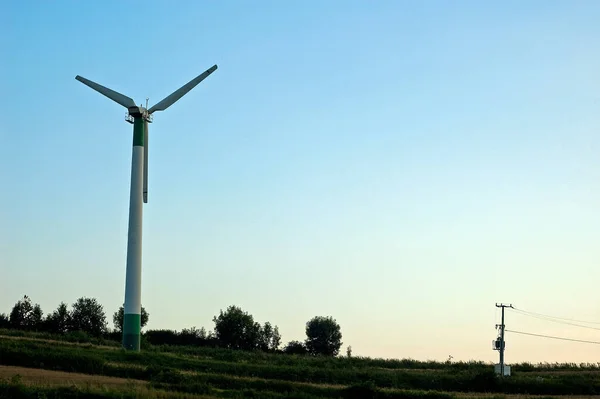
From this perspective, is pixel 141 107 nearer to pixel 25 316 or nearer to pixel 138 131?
pixel 138 131

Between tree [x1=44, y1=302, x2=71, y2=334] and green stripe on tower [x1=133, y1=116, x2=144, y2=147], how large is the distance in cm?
5498

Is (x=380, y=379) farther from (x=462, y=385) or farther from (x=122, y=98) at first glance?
(x=122, y=98)

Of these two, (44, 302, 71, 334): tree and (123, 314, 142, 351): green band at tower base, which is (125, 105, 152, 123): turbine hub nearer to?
(123, 314, 142, 351): green band at tower base

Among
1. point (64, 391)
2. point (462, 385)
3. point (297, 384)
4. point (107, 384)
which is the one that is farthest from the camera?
point (462, 385)

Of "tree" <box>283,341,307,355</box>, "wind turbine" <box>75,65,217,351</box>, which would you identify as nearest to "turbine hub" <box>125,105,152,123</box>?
A: "wind turbine" <box>75,65,217,351</box>

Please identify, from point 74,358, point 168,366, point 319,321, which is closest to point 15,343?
point 74,358

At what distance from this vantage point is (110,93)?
77.2m

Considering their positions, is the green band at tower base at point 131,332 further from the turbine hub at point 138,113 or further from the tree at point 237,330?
the tree at point 237,330

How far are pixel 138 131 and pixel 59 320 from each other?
186 feet

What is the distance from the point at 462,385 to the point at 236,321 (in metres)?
62.1

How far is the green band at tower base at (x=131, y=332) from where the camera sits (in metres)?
70.1

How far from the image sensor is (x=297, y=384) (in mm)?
56375

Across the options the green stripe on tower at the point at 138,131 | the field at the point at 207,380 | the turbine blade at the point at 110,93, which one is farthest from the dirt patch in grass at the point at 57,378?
the turbine blade at the point at 110,93

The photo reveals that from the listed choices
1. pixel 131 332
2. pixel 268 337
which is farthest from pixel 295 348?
pixel 131 332
